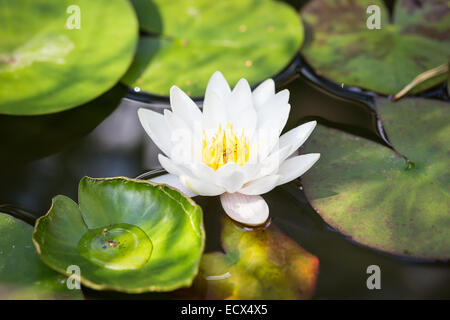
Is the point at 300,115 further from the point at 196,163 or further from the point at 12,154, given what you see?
the point at 12,154

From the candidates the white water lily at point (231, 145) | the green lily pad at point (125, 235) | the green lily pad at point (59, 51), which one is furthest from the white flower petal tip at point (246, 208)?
the green lily pad at point (59, 51)

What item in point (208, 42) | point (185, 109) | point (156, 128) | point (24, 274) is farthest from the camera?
point (208, 42)

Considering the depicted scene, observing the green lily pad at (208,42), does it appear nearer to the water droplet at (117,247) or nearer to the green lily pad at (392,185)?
the green lily pad at (392,185)

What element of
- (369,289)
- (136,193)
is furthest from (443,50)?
(136,193)

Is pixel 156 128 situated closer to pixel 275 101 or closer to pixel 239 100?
pixel 239 100

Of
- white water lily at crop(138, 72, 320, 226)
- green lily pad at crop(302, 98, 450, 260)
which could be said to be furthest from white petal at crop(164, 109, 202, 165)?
green lily pad at crop(302, 98, 450, 260)

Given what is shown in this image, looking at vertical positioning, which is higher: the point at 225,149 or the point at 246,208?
the point at 225,149

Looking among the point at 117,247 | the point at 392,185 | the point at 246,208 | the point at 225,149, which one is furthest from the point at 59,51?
the point at 392,185
